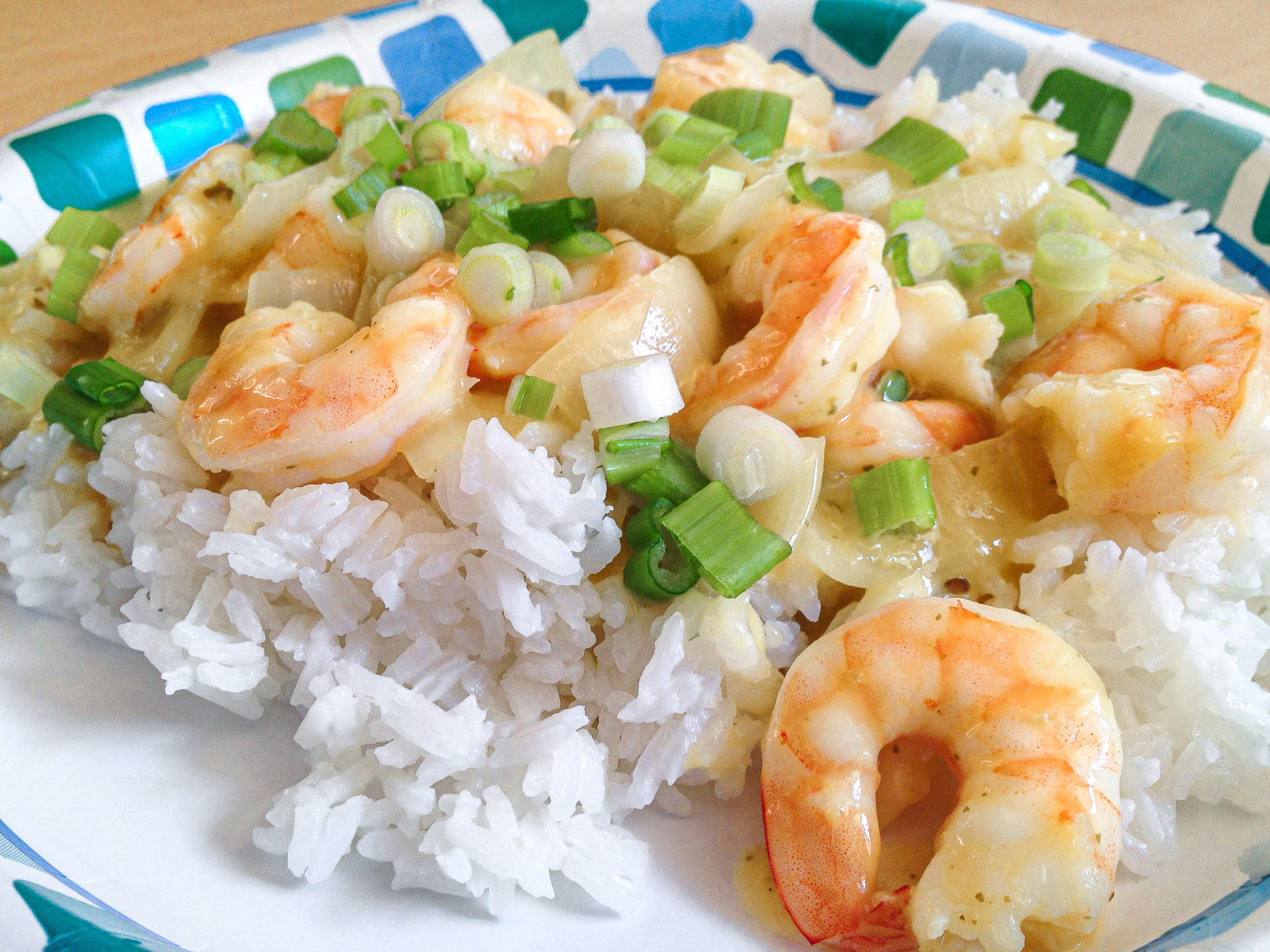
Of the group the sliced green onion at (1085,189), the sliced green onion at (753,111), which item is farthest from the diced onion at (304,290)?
the sliced green onion at (1085,189)

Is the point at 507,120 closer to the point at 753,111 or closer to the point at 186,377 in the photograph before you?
the point at 753,111

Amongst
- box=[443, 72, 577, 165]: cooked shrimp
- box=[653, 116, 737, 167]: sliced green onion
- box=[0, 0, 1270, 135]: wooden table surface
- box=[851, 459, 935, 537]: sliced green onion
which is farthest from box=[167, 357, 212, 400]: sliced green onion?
box=[0, 0, 1270, 135]: wooden table surface

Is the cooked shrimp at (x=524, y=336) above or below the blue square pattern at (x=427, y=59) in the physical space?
below

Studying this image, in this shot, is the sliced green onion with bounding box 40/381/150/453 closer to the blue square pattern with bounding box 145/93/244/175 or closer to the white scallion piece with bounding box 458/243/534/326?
the white scallion piece with bounding box 458/243/534/326

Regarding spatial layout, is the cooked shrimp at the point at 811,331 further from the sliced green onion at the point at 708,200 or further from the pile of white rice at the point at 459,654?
the pile of white rice at the point at 459,654

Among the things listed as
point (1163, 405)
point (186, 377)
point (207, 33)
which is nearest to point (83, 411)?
point (186, 377)

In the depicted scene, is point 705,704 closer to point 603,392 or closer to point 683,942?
point 683,942
